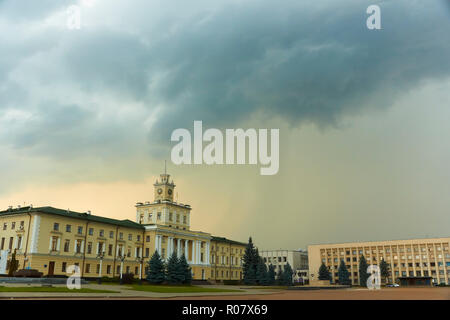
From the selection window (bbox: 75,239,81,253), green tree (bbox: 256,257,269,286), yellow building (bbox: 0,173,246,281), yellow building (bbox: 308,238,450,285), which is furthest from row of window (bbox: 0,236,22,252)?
yellow building (bbox: 308,238,450,285)

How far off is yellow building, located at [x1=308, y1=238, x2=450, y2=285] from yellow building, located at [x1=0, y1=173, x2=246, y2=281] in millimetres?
39656

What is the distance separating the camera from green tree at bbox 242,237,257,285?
70688 millimetres

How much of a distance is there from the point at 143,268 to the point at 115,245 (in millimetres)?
7386

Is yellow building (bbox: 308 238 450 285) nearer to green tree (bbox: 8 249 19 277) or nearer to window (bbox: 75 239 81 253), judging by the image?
window (bbox: 75 239 81 253)

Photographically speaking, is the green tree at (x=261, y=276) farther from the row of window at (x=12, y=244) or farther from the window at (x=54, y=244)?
the row of window at (x=12, y=244)

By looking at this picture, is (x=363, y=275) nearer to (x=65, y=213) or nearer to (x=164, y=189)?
(x=164, y=189)

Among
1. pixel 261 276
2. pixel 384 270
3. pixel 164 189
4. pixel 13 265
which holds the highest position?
pixel 164 189

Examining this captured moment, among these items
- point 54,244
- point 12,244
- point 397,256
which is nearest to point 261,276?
point 54,244

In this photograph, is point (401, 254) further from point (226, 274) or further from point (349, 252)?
point (226, 274)

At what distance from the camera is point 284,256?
128m

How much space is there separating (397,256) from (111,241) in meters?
80.0

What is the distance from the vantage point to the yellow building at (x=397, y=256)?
99.6 m

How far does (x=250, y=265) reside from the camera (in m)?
72.2

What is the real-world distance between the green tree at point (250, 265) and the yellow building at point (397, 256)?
38062 millimetres
